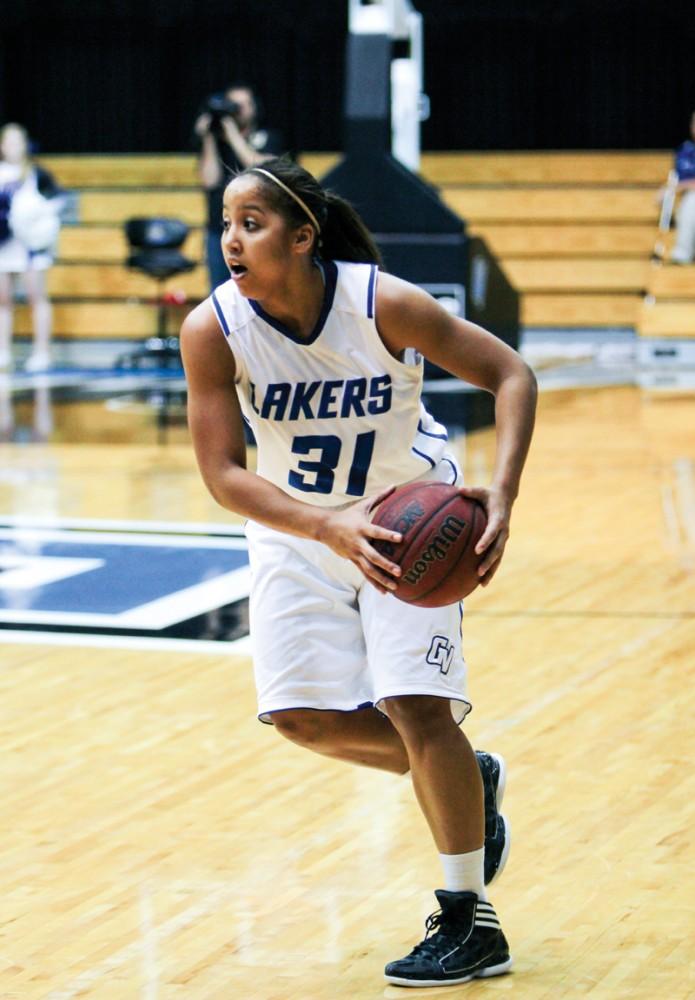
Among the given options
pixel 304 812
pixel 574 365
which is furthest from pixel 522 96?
pixel 304 812

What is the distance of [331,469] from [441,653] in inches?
14.9

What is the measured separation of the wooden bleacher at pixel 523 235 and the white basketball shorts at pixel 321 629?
1270 cm

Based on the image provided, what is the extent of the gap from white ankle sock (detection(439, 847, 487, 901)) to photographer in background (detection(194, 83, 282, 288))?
764 centimetres

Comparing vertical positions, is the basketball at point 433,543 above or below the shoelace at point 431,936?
above

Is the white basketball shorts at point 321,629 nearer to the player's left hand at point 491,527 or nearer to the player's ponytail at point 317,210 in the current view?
the player's left hand at point 491,527

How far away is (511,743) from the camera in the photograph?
434cm

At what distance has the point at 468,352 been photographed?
299 cm

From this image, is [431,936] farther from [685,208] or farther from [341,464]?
[685,208]

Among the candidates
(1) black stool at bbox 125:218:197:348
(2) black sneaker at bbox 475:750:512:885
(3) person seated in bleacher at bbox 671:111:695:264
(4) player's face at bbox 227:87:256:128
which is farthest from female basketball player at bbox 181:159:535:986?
(3) person seated in bleacher at bbox 671:111:695:264

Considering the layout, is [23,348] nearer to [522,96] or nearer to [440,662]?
[522,96]

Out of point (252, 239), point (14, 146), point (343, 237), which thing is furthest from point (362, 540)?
point (14, 146)

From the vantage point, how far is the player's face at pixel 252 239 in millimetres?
2908

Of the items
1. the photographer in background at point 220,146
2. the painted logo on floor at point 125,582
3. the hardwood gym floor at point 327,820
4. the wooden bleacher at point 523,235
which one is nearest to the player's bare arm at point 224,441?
the hardwood gym floor at point 327,820

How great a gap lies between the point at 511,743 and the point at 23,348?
42.5 ft
